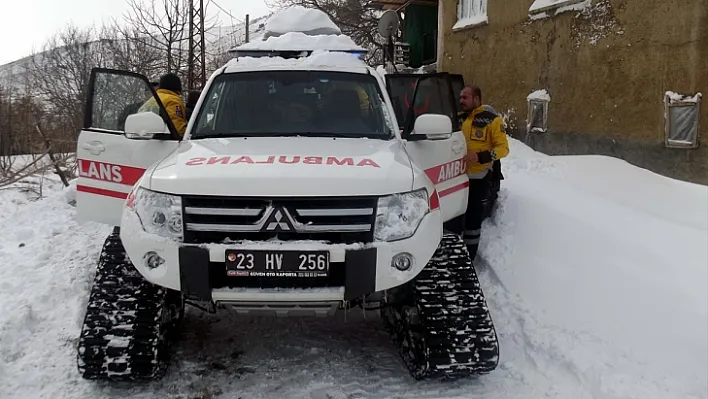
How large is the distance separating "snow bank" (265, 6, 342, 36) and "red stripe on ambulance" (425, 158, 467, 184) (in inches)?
191

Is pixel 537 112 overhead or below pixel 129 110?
below

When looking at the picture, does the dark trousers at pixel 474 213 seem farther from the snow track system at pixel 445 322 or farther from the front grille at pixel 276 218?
the front grille at pixel 276 218

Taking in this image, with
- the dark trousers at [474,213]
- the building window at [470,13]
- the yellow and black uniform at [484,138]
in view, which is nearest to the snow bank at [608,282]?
the dark trousers at [474,213]

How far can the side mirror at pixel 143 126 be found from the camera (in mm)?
4238

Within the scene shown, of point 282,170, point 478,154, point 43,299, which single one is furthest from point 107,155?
point 478,154

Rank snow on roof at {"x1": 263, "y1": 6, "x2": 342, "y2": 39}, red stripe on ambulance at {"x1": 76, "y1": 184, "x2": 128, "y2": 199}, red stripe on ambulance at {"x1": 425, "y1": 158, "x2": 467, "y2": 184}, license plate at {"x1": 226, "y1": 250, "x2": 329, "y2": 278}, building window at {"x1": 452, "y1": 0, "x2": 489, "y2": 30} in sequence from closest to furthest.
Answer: license plate at {"x1": 226, "y1": 250, "x2": 329, "y2": 278}
red stripe on ambulance at {"x1": 76, "y1": 184, "x2": 128, "y2": 199}
red stripe on ambulance at {"x1": 425, "y1": 158, "x2": 467, "y2": 184}
snow on roof at {"x1": 263, "y1": 6, "x2": 342, "y2": 39}
building window at {"x1": 452, "y1": 0, "x2": 489, "y2": 30}

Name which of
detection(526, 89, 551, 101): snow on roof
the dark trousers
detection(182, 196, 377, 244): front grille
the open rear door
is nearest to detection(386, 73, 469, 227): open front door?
the open rear door

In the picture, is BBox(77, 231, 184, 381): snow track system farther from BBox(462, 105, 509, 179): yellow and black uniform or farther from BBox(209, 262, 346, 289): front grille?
BBox(462, 105, 509, 179): yellow and black uniform

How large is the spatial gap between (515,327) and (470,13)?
12.0m

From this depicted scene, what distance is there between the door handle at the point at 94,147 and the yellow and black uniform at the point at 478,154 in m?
3.15

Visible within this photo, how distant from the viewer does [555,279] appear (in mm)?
4977

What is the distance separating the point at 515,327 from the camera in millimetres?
4488

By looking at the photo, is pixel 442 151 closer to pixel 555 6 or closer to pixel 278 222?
pixel 278 222

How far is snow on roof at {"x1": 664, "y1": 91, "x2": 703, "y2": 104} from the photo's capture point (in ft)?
25.4
